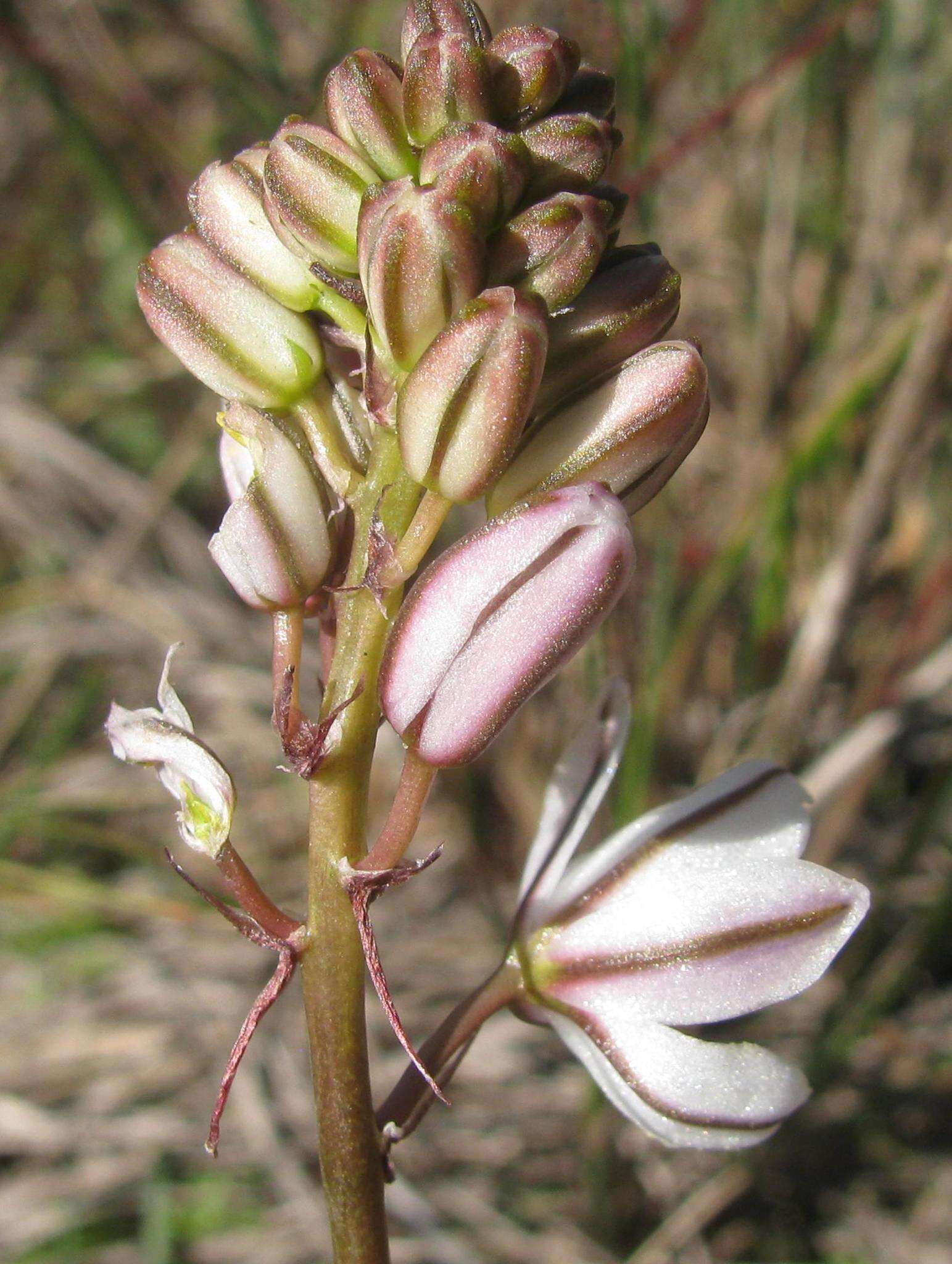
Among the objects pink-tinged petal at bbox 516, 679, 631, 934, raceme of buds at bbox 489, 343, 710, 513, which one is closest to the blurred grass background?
pink-tinged petal at bbox 516, 679, 631, 934

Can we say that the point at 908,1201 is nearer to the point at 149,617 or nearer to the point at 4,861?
the point at 4,861

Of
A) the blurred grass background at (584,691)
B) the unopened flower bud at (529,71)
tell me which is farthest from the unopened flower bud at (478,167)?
the blurred grass background at (584,691)

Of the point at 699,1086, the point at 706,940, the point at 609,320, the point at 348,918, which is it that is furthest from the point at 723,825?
the point at 609,320

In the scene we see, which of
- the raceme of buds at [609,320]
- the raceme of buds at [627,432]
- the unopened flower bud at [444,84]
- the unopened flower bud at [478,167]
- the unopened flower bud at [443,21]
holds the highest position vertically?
the unopened flower bud at [443,21]

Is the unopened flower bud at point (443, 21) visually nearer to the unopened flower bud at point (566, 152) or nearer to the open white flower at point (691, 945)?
the unopened flower bud at point (566, 152)

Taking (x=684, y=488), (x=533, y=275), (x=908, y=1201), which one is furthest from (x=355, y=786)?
(x=684, y=488)

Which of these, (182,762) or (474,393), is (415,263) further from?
(182,762)

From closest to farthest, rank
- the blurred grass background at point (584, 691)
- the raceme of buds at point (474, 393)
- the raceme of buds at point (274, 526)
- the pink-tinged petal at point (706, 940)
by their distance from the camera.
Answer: the raceme of buds at point (474, 393), the raceme of buds at point (274, 526), the pink-tinged petal at point (706, 940), the blurred grass background at point (584, 691)
